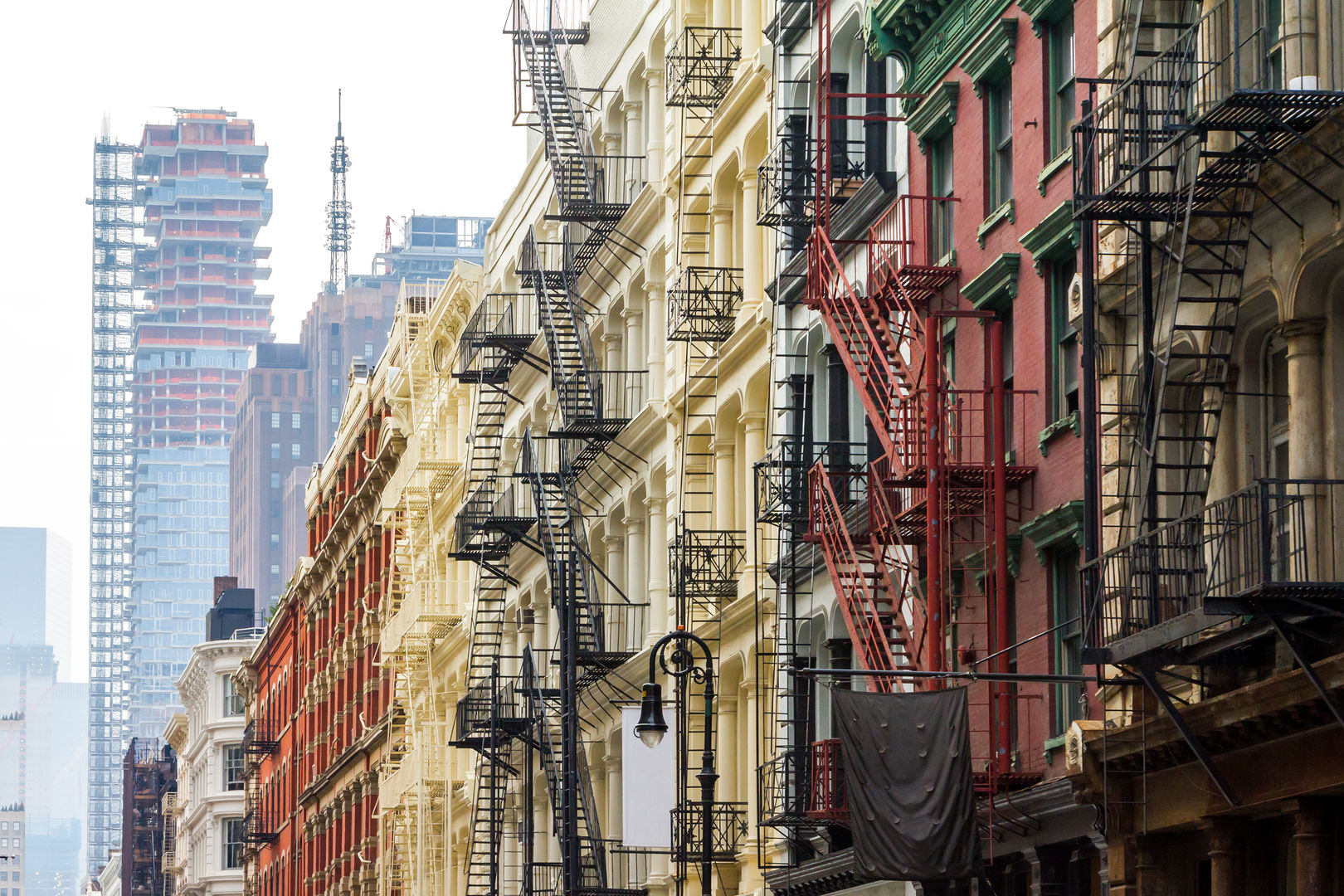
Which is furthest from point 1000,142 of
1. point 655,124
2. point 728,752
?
point 655,124

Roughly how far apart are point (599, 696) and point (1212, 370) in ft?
95.2

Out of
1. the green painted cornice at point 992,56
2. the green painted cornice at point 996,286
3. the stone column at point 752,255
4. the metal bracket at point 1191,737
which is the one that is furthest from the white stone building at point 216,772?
the metal bracket at point 1191,737

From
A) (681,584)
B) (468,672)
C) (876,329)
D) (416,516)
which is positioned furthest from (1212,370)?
(416,516)

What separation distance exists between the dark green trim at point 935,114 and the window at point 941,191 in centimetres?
16

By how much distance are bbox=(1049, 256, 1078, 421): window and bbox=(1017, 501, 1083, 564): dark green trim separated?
119cm

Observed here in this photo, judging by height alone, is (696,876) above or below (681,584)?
below

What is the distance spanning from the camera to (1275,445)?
22047 mm

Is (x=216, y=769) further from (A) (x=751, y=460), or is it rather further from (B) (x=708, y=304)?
(A) (x=751, y=460)

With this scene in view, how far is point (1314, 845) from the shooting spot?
20047 millimetres

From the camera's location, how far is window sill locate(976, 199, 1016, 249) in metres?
28.3

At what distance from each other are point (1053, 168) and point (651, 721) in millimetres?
8204

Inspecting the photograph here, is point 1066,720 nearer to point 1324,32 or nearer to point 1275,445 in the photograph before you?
point 1275,445

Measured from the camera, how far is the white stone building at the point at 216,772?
426 ft

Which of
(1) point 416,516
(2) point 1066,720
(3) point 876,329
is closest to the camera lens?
(2) point 1066,720
